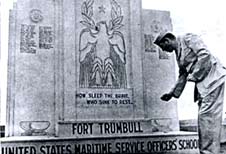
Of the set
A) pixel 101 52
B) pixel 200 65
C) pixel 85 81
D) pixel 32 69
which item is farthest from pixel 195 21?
pixel 32 69

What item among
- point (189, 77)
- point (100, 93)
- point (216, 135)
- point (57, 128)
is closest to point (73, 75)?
point (100, 93)

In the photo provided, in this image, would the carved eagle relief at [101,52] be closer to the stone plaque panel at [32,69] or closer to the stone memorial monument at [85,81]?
the stone memorial monument at [85,81]

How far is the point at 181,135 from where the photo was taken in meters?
5.81

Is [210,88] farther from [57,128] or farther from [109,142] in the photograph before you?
[57,128]

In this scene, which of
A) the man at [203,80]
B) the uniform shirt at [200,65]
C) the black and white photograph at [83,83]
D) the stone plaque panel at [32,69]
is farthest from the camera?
the stone plaque panel at [32,69]

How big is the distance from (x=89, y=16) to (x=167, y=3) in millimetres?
2564

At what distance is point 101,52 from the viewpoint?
6.12 meters

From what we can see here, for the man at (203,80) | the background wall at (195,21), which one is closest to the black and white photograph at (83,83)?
the man at (203,80)

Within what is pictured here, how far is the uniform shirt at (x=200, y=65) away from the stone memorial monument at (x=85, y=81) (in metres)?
1.75

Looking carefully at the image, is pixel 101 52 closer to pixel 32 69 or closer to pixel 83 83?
pixel 83 83

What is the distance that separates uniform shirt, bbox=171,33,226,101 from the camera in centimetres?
425

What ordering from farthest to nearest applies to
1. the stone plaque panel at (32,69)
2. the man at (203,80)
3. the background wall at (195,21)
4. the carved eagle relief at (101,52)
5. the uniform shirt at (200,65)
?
the background wall at (195,21) → the carved eagle relief at (101,52) → the stone plaque panel at (32,69) → the uniform shirt at (200,65) → the man at (203,80)

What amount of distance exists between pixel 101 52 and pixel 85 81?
69 centimetres

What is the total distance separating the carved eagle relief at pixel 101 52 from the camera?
19.5ft
